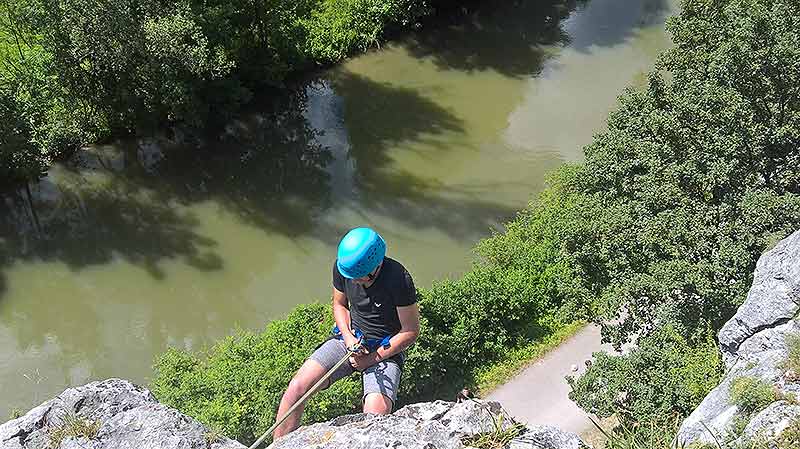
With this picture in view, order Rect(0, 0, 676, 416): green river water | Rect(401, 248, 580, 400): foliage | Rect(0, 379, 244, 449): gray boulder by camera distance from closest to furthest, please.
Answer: Rect(0, 379, 244, 449): gray boulder < Rect(401, 248, 580, 400): foliage < Rect(0, 0, 676, 416): green river water

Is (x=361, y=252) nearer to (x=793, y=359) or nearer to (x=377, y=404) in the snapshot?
(x=377, y=404)

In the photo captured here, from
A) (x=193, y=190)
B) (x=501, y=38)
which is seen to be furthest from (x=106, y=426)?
(x=501, y=38)

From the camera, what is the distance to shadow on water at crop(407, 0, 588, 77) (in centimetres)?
2380

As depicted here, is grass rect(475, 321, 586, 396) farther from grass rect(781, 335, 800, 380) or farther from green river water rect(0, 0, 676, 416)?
grass rect(781, 335, 800, 380)

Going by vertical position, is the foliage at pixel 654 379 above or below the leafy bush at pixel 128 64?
below

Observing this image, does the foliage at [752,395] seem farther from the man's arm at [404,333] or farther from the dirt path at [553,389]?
the dirt path at [553,389]

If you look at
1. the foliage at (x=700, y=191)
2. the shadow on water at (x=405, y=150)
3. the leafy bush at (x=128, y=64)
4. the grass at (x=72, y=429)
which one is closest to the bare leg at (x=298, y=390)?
the grass at (x=72, y=429)

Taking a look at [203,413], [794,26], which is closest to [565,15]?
[794,26]

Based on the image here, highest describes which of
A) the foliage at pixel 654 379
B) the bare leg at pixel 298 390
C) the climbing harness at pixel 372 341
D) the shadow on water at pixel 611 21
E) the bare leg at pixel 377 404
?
the climbing harness at pixel 372 341

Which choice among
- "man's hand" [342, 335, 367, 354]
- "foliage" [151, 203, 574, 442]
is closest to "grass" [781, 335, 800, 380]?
"man's hand" [342, 335, 367, 354]

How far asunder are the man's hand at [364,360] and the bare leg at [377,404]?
33 cm

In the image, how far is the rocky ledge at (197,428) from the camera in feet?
16.2

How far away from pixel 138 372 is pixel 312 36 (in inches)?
477

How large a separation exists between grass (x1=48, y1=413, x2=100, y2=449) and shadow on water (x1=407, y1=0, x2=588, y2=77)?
1950 cm
